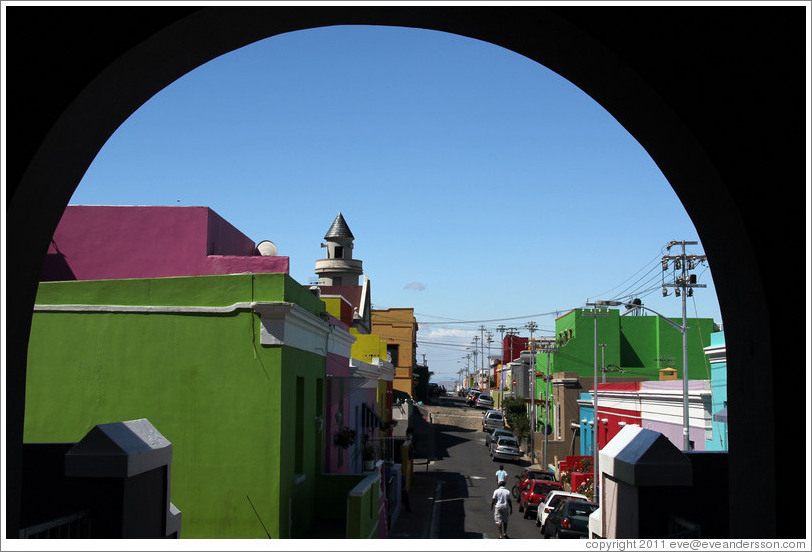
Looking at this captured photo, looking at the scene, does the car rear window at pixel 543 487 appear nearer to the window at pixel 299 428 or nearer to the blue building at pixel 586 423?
the blue building at pixel 586 423

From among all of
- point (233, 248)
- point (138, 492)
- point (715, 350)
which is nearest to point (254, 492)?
point (138, 492)

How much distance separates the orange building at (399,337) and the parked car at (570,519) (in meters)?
36.5

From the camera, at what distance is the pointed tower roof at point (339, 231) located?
5956 centimetres

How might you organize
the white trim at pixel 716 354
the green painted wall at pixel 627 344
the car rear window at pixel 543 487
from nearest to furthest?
the white trim at pixel 716 354 → the car rear window at pixel 543 487 → the green painted wall at pixel 627 344

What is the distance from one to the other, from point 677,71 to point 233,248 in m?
18.7

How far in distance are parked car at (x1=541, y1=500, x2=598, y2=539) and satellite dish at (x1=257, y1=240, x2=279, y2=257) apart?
447 inches

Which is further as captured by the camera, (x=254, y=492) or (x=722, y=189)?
(x=254, y=492)

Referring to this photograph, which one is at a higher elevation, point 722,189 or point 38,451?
point 722,189

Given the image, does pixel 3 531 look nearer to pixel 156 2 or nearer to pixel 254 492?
pixel 156 2

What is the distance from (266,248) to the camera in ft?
79.4

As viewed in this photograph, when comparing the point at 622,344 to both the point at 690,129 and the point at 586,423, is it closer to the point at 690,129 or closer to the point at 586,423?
the point at 586,423

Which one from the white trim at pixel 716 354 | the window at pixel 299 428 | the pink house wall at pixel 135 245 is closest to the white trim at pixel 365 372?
the pink house wall at pixel 135 245

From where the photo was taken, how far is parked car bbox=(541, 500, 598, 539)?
22539mm

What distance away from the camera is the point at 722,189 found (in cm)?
321
